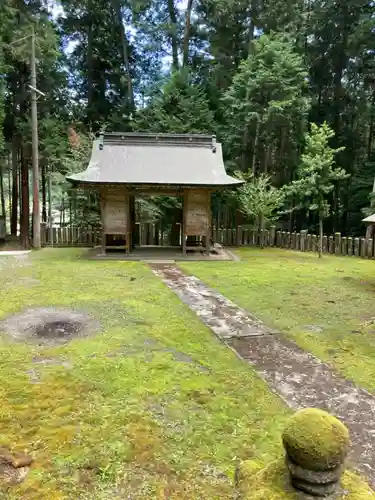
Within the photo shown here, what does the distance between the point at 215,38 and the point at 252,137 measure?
5.97m

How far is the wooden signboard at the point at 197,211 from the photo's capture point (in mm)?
11656

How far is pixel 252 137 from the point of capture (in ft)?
55.1

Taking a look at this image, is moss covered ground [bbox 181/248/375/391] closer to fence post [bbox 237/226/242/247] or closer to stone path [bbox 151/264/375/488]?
stone path [bbox 151/264/375/488]

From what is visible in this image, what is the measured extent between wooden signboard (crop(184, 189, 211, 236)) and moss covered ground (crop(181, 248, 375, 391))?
1.47 m

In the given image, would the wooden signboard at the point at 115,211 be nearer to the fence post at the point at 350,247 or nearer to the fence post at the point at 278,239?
the fence post at the point at 278,239

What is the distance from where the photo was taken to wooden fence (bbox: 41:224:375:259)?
1273cm

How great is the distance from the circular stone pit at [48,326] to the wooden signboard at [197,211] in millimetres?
6497

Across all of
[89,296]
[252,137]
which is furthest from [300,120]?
[89,296]

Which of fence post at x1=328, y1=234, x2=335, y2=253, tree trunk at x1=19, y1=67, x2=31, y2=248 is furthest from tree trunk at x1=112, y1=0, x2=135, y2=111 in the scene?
fence post at x1=328, y1=234, x2=335, y2=253

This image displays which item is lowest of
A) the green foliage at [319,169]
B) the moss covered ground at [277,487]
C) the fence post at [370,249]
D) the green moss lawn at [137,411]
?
the green moss lawn at [137,411]

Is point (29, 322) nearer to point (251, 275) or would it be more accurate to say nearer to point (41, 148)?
point (251, 275)

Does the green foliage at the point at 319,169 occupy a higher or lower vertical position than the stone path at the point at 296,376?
higher

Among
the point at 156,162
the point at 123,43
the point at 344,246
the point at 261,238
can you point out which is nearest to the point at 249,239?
Answer: the point at 261,238

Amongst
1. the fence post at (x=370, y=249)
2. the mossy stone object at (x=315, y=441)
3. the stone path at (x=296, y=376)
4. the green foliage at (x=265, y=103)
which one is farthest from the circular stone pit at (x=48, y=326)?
the green foliage at (x=265, y=103)
